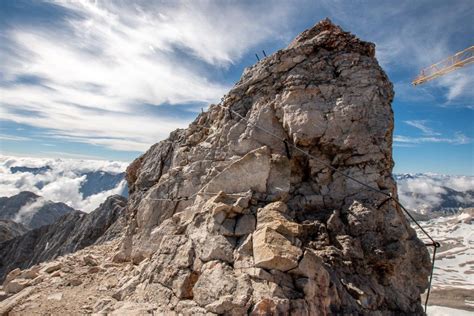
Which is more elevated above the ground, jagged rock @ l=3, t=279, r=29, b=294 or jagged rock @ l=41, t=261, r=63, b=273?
jagged rock @ l=41, t=261, r=63, b=273

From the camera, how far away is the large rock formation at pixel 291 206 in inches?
550

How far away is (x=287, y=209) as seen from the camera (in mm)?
17547

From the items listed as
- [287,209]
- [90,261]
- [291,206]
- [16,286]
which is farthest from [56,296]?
[291,206]

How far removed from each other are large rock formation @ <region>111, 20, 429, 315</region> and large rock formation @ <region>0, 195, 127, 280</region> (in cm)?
4834

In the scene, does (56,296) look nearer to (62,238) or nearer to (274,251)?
(274,251)

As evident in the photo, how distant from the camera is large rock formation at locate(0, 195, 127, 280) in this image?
237ft

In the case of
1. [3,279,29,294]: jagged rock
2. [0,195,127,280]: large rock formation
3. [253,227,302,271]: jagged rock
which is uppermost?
[253,227,302,271]: jagged rock

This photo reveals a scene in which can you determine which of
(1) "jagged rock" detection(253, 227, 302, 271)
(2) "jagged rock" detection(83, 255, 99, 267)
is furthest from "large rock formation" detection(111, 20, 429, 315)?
(2) "jagged rock" detection(83, 255, 99, 267)

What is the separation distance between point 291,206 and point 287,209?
76 cm

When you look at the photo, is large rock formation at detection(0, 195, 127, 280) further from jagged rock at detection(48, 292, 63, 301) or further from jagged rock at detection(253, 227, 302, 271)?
jagged rock at detection(253, 227, 302, 271)

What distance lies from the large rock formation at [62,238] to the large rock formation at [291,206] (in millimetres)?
48337

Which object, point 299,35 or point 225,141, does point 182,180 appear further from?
point 299,35

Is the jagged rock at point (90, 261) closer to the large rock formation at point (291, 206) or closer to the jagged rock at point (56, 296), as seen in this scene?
the large rock formation at point (291, 206)

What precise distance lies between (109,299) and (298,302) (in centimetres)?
1030
